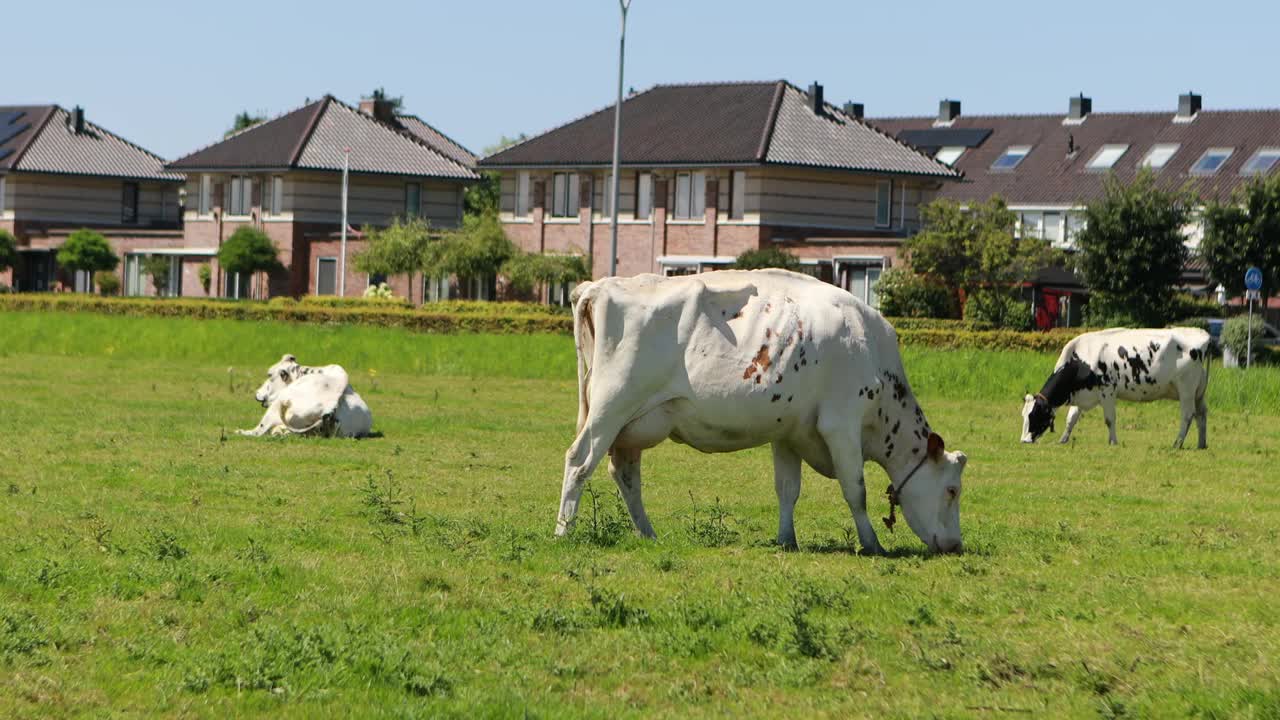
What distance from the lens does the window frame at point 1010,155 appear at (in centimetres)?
8706

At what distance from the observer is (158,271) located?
89.1m

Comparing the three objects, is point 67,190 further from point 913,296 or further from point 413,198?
point 913,296

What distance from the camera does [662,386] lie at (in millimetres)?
13805

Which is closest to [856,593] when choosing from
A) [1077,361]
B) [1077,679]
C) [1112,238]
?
[1077,679]

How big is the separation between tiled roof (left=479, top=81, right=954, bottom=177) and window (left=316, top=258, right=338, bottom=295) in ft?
31.0

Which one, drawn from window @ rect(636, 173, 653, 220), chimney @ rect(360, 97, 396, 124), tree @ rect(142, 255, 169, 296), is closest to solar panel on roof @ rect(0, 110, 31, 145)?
tree @ rect(142, 255, 169, 296)

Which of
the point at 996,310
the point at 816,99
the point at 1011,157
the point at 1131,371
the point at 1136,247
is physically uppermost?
the point at 816,99

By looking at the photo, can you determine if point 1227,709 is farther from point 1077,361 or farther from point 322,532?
point 1077,361

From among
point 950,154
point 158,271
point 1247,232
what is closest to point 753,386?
point 1247,232

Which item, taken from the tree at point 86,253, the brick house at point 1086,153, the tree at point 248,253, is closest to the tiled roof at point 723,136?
the brick house at point 1086,153

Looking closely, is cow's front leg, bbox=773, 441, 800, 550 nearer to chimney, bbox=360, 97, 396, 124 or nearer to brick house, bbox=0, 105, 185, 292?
brick house, bbox=0, 105, 185, 292

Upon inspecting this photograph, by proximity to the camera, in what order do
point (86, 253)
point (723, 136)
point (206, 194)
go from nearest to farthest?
point (723, 136) < point (86, 253) < point (206, 194)

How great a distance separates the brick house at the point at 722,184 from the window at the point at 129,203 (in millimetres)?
33164

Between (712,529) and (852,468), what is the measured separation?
1413 mm
